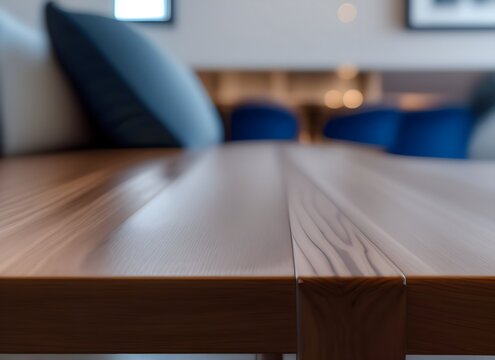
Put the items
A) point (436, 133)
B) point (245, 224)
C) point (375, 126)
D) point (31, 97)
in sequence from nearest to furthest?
point (245, 224), point (31, 97), point (436, 133), point (375, 126)

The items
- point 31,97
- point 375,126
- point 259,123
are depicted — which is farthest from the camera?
point 259,123

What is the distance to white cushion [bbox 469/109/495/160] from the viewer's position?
1409 millimetres

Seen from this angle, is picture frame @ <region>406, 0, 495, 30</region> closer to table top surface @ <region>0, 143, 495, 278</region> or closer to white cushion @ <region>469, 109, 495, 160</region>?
white cushion @ <region>469, 109, 495, 160</region>

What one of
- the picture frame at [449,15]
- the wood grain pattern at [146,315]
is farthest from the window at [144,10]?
the wood grain pattern at [146,315]

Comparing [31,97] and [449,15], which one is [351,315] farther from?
[449,15]

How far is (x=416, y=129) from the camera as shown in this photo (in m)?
1.60

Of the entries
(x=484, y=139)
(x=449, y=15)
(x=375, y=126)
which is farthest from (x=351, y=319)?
(x=449, y=15)

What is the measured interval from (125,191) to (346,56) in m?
3.00

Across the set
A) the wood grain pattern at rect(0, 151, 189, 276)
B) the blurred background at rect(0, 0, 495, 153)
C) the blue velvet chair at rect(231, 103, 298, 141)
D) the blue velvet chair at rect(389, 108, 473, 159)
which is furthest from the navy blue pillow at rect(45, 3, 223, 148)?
the blurred background at rect(0, 0, 495, 153)

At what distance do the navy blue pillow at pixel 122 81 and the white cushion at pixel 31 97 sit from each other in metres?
0.04

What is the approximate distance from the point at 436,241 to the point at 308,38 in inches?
124

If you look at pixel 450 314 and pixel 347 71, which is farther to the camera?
pixel 347 71

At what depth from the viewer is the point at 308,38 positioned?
11.0 feet

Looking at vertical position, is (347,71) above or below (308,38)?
below
